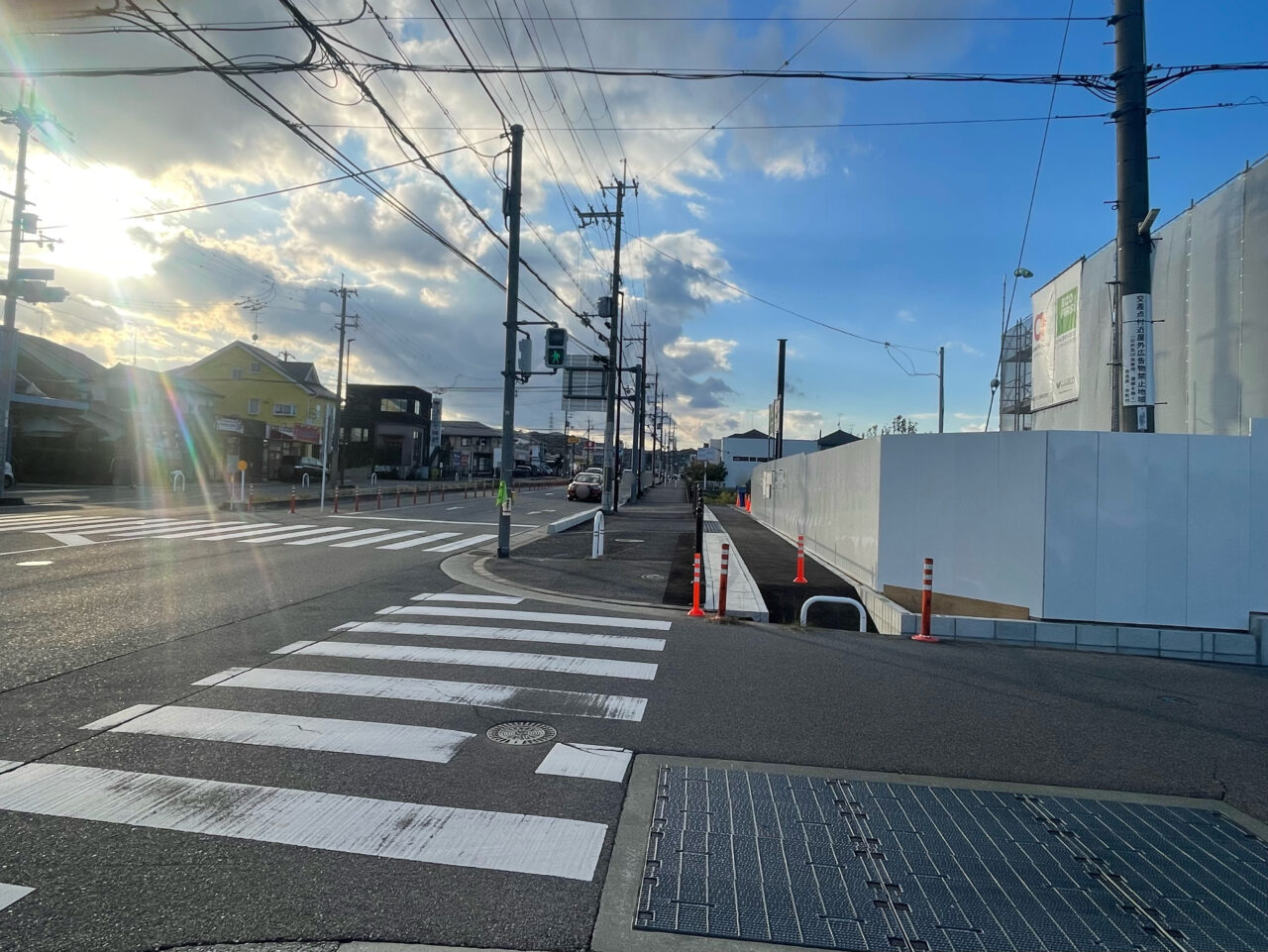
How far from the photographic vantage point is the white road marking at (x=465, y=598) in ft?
33.3

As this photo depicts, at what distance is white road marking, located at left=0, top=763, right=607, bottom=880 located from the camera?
11.4ft

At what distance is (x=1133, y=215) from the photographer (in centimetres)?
1012

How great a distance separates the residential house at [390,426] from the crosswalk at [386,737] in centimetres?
6261

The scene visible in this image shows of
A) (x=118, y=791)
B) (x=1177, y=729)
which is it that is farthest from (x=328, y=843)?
(x=1177, y=729)

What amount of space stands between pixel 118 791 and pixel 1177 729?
24.2 feet

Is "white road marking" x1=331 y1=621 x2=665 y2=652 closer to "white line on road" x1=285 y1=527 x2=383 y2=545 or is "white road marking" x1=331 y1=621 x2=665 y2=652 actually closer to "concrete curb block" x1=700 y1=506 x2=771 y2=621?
"concrete curb block" x1=700 y1=506 x2=771 y2=621

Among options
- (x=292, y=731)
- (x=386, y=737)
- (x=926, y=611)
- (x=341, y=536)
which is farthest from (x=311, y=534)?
(x=926, y=611)

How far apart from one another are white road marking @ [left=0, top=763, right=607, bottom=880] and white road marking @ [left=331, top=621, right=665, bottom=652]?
3.90m

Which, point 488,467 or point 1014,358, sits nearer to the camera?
point 1014,358

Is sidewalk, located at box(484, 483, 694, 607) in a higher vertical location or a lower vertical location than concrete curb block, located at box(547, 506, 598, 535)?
lower

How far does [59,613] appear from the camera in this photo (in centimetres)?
822

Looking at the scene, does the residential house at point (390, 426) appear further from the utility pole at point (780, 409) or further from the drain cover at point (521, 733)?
the drain cover at point (521, 733)

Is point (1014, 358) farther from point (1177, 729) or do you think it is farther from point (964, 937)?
point (964, 937)

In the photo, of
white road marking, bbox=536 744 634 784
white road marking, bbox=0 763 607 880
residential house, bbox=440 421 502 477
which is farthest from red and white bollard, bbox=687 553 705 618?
residential house, bbox=440 421 502 477
